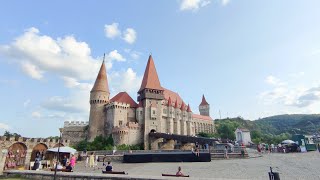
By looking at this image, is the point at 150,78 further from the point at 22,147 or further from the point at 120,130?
the point at 22,147

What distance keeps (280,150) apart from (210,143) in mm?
11106

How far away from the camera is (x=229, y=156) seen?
2567 cm

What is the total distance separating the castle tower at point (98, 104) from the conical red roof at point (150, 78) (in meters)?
9.88

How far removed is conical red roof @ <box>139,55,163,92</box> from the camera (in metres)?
60.0

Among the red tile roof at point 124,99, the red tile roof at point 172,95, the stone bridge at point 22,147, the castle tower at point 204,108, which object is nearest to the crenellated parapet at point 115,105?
the red tile roof at point 124,99

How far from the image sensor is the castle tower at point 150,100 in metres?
55.9

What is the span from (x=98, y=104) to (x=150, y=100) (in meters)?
12.8

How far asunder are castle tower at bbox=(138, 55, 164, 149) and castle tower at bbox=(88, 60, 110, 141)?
9292 millimetres

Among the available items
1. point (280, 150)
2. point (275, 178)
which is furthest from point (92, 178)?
point (280, 150)

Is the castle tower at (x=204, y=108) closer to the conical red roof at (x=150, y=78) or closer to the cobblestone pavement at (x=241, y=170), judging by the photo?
the conical red roof at (x=150, y=78)

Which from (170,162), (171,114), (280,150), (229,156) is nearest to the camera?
(170,162)

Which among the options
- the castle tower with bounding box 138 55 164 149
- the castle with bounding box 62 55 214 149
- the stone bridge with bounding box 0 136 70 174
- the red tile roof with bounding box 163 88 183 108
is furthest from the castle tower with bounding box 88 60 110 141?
the red tile roof with bounding box 163 88 183 108

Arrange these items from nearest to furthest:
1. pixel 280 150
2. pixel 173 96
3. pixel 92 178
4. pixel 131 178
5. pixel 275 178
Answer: pixel 275 178 → pixel 131 178 → pixel 92 178 → pixel 280 150 → pixel 173 96

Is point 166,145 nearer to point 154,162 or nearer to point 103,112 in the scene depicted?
point 103,112
